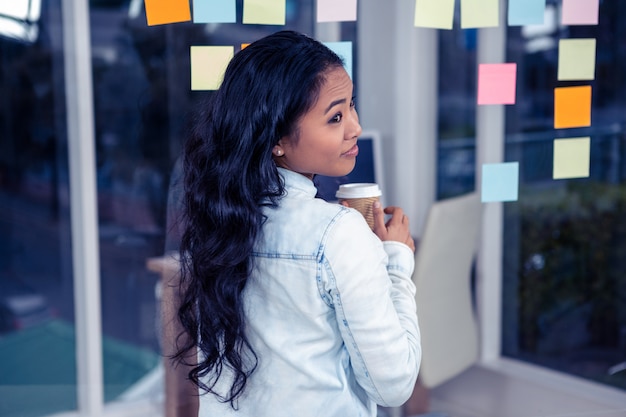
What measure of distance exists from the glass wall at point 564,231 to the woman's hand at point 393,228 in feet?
4.29

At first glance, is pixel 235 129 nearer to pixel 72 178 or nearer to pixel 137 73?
pixel 72 178

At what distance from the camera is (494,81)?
62.4 inches

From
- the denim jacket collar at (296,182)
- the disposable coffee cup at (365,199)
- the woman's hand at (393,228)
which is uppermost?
the denim jacket collar at (296,182)

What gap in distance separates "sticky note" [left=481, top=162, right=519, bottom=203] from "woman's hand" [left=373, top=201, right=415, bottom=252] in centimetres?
62

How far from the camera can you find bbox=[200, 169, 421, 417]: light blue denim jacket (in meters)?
0.89

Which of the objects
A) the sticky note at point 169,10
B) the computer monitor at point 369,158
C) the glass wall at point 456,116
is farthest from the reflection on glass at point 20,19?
the glass wall at point 456,116

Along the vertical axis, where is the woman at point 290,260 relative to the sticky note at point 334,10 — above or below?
below

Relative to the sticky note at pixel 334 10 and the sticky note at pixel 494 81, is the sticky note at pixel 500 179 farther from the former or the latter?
the sticky note at pixel 334 10

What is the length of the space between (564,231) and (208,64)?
1.54 metres

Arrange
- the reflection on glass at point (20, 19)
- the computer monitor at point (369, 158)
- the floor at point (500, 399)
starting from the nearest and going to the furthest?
the computer monitor at point (369, 158) < the floor at point (500, 399) < the reflection on glass at point (20, 19)

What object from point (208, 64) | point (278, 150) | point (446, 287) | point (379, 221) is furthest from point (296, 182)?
point (446, 287)

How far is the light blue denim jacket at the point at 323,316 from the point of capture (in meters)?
0.89

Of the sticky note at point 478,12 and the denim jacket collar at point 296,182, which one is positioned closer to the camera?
the denim jacket collar at point 296,182

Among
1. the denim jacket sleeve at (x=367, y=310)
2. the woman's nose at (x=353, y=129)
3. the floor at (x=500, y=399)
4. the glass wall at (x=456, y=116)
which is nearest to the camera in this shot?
the denim jacket sleeve at (x=367, y=310)
